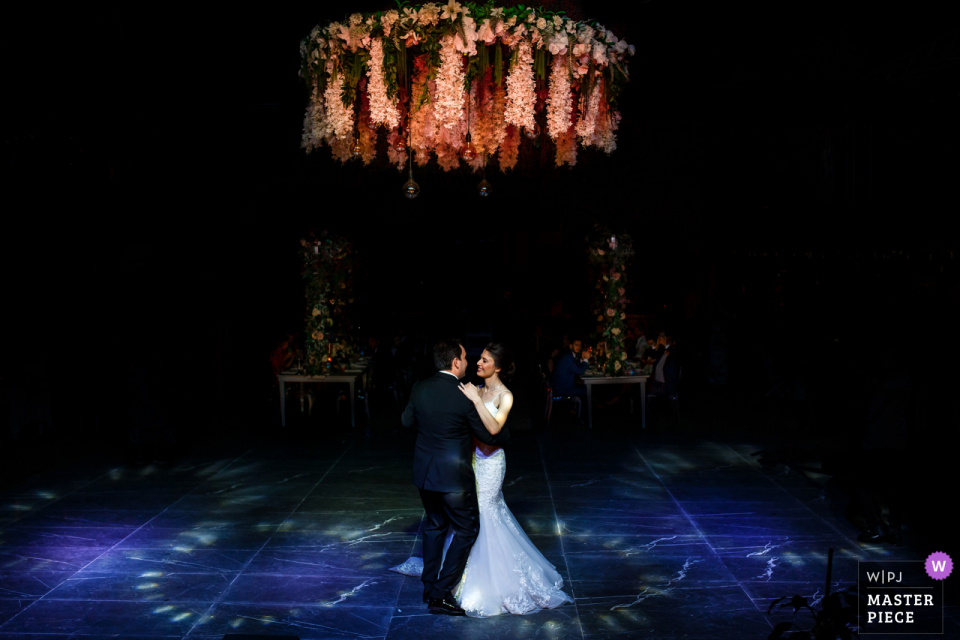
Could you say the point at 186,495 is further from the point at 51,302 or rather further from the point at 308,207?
the point at 308,207

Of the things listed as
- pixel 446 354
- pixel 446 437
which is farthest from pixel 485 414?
pixel 446 354

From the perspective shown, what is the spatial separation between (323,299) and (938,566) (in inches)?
289

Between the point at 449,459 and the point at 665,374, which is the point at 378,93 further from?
the point at 665,374

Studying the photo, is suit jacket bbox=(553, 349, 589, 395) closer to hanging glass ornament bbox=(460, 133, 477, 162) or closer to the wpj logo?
hanging glass ornament bbox=(460, 133, 477, 162)

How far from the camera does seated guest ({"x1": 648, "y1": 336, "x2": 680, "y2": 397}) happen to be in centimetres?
978

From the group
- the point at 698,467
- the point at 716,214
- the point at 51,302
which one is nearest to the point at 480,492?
the point at 698,467

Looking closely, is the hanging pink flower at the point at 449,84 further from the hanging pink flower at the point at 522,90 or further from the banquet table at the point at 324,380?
the banquet table at the point at 324,380

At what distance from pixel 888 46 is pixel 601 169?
442 centimetres

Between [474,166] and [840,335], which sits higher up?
[474,166]

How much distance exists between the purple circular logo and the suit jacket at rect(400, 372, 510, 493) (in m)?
2.69

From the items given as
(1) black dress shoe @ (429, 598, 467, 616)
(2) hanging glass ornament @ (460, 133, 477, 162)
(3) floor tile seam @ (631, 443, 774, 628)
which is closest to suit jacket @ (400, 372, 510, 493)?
(1) black dress shoe @ (429, 598, 467, 616)

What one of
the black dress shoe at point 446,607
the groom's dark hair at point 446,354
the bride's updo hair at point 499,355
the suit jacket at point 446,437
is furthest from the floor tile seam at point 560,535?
the groom's dark hair at point 446,354

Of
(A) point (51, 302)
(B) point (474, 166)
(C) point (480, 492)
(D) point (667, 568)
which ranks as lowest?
(D) point (667, 568)

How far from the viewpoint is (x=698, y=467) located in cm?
739
